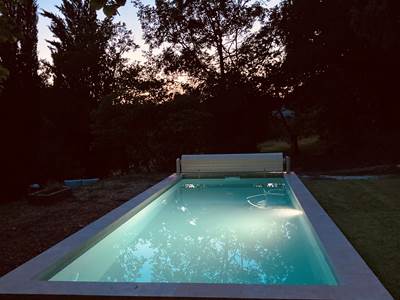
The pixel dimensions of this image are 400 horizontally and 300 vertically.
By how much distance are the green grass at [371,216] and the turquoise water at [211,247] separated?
1.88ft

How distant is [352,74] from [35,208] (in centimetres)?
1800

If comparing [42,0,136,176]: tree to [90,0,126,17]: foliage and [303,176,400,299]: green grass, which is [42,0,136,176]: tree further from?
[90,0,126,17]: foliage

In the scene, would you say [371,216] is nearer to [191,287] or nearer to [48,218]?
[191,287]

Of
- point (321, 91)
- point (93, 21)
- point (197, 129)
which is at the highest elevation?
point (93, 21)

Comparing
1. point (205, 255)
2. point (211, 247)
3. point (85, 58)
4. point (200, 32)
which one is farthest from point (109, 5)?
point (85, 58)

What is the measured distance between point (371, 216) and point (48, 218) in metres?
5.86

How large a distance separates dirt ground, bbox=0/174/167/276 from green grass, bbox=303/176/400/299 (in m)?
4.36

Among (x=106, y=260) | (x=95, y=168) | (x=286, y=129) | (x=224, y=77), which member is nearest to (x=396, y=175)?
(x=106, y=260)

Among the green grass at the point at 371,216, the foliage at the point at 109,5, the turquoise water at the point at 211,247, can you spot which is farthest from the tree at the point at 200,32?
the foliage at the point at 109,5

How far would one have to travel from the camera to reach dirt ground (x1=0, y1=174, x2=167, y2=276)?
5.65 m

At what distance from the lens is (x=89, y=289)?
400 cm

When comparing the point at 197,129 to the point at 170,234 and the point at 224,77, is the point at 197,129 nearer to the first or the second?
the point at 224,77

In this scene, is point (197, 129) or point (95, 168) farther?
point (95, 168)

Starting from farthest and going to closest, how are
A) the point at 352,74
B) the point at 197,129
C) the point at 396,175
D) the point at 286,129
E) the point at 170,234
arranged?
the point at 286,129
the point at 352,74
the point at 197,129
the point at 396,175
the point at 170,234
